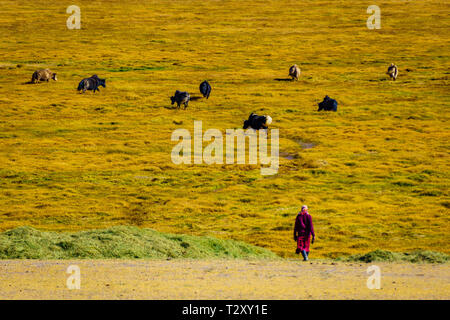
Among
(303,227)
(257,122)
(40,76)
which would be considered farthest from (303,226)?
(40,76)

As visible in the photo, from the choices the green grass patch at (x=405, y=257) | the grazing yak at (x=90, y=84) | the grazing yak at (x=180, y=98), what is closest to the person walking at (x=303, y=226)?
the green grass patch at (x=405, y=257)

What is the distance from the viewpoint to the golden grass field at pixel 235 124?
3041 cm

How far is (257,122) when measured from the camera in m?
48.5

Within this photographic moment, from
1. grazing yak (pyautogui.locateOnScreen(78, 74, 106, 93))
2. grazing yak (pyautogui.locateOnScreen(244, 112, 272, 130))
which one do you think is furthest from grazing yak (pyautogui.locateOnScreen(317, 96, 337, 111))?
grazing yak (pyautogui.locateOnScreen(78, 74, 106, 93))

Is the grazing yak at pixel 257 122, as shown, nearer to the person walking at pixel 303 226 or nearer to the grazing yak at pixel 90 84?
the grazing yak at pixel 90 84

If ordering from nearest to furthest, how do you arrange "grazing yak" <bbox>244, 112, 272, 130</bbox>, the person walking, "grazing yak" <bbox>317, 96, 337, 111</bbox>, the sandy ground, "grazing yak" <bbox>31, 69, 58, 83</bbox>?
the sandy ground < the person walking < "grazing yak" <bbox>244, 112, 272, 130</bbox> < "grazing yak" <bbox>317, 96, 337, 111</bbox> < "grazing yak" <bbox>31, 69, 58, 83</bbox>

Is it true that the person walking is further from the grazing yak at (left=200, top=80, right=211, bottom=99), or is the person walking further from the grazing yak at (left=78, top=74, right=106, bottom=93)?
the grazing yak at (left=78, top=74, right=106, bottom=93)

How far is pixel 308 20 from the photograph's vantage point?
10181 cm

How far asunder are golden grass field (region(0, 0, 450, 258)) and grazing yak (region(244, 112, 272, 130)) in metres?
1.40

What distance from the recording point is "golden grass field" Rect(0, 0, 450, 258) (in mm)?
30406

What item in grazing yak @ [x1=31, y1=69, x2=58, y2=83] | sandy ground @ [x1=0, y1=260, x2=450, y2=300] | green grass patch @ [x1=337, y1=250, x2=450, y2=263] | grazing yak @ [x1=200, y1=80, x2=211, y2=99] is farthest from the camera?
grazing yak @ [x1=31, y1=69, x2=58, y2=83]

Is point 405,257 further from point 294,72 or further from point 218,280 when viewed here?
point 294,72

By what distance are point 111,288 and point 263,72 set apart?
5652cm

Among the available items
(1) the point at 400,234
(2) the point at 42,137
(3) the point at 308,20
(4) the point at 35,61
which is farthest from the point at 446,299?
(3) the point at 308,20
